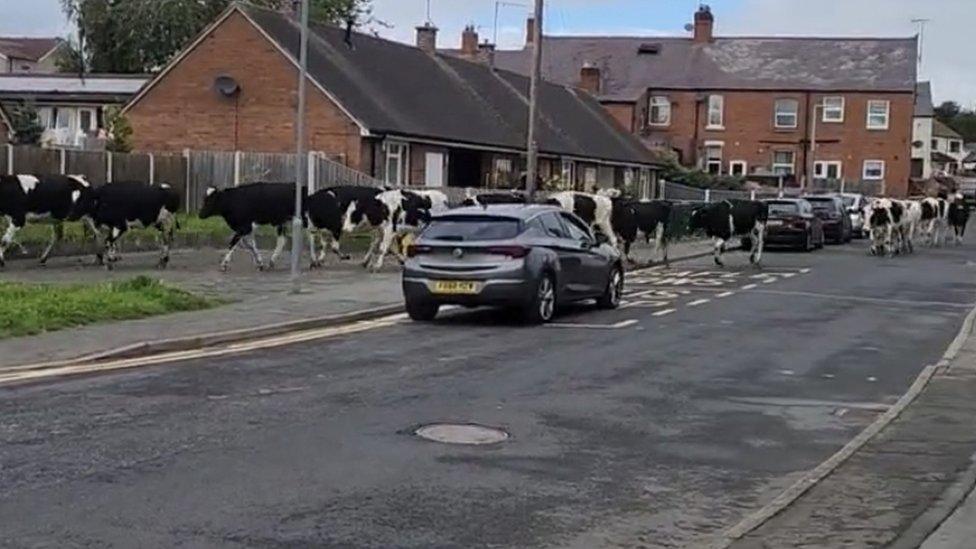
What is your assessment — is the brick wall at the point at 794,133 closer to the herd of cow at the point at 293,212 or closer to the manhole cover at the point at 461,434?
the herd of cow at the point at 293,212

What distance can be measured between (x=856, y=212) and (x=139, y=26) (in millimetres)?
36836

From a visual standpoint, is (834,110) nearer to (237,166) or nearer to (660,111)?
(660,111)

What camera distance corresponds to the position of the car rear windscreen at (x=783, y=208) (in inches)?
1925

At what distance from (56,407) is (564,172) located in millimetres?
46230

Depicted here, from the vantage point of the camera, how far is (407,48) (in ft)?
181

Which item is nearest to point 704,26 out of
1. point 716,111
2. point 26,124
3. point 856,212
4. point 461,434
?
point 716,111

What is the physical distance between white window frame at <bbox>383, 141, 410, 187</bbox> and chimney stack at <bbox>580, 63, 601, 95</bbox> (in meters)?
36.6

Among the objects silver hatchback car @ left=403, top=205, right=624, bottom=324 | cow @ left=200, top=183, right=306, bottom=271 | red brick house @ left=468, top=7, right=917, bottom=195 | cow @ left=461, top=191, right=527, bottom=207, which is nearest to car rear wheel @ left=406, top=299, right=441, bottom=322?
silver hatchback car @ left=403, top=205, right=624, bottom=324

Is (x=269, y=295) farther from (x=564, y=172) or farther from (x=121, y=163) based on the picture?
(x=564, y=172)

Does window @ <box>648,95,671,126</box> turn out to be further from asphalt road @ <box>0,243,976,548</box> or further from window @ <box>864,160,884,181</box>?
asphalt road @ <box>0,243,976,548</box>

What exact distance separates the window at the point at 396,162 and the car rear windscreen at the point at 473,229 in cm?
2418

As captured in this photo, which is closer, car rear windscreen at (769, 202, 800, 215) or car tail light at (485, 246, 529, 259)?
car tail light at (485, 246, 529, 259)

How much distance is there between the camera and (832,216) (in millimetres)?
54688

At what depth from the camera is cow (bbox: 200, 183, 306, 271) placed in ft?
97.7
